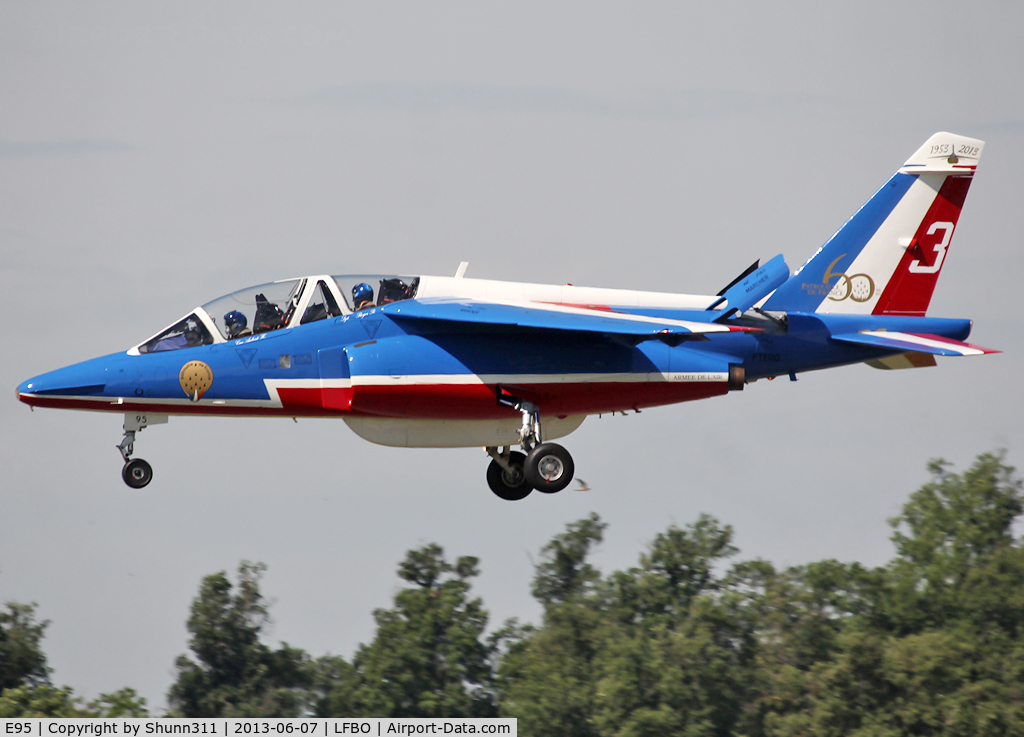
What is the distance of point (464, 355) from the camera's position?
71.6 ft

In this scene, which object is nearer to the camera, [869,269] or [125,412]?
[125,412]

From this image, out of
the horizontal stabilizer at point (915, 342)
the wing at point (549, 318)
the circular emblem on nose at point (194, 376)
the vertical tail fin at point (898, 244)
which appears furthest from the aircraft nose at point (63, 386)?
the horizontal stabilizer at point (915, 342)

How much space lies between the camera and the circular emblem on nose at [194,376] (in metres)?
21.5

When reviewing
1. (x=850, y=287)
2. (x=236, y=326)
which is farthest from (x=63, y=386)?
(x=850, y=287)

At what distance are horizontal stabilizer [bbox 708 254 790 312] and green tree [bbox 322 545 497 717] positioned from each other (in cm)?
3900

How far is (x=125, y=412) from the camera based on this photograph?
72.0 ft

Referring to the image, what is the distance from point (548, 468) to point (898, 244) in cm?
788

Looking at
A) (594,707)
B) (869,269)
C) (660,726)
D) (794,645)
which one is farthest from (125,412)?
(794,645)

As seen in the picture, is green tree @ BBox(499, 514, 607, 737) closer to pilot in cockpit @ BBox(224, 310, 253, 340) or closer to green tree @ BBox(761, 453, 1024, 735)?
green tree @ BBox(761, 453, 1024, 735)

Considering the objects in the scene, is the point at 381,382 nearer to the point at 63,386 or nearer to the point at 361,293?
the point at 361,293

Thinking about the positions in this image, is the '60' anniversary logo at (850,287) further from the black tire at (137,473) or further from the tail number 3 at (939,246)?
the black tire at (137,473)

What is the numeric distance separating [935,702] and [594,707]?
1407cm

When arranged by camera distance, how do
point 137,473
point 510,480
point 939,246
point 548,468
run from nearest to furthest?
point 548,468, point 137,473, point 510,480, point 939,246

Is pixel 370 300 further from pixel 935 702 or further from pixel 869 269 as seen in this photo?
pixel 935 702
